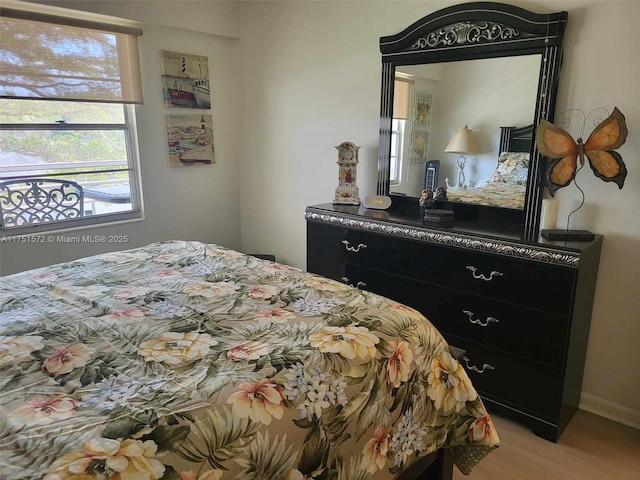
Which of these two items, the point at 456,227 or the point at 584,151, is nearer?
the point at 584,151

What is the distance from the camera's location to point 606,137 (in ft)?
6.75

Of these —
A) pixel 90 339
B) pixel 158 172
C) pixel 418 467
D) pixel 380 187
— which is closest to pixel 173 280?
pixel 90 339

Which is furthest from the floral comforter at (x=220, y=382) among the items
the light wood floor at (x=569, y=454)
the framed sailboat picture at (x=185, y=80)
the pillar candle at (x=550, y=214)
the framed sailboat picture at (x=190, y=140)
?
the framed sailboat picture at (x=185, y=80)

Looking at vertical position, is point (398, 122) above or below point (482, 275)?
above

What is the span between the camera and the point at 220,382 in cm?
111

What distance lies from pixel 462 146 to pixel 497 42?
1.87 feet

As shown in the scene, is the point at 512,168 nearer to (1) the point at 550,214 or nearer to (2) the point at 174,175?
(1) the point at 550,214

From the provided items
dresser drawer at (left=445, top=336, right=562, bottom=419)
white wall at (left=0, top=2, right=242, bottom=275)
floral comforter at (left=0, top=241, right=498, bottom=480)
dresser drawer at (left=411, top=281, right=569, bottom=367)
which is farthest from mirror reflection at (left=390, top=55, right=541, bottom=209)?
white wall at (left=0, top=2, right=242, bottom=275)

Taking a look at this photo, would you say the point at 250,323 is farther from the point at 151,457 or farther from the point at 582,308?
the point at 582,308

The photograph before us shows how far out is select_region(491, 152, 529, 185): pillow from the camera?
7.95 ft

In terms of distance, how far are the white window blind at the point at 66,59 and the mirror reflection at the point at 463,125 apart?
1.90 meters

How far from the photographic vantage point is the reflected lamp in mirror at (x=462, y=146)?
2.60 m

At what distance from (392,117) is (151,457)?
2.52 meters

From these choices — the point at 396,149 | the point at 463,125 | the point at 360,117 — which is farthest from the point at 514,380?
the point at 360,117
